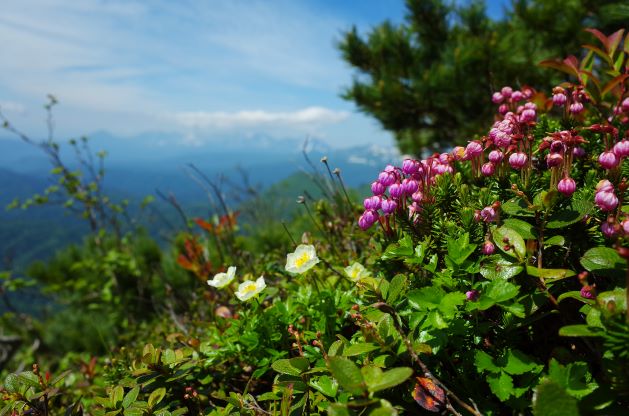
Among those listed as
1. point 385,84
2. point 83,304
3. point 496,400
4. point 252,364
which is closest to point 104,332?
point 83,304

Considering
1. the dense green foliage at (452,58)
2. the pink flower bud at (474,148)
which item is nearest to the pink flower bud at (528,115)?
the pink flower bud at (474,148)

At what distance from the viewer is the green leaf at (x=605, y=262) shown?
754 millimetres

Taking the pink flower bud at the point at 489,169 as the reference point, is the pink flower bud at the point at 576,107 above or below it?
above

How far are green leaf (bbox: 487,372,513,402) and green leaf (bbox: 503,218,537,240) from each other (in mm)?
319

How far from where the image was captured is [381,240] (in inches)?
48.7

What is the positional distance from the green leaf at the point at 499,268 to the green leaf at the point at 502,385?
0.20 metres

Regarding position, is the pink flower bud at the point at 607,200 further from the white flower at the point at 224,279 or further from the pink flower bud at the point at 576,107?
the white flower at the point at 224,279

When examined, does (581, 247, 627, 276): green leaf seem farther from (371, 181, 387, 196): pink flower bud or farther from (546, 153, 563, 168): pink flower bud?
(371, 181, 387, 196): pink flower bud

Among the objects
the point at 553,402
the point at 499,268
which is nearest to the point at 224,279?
the point at 499,268

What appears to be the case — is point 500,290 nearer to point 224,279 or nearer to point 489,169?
point 489,169

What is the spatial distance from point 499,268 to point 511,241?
0.07 metres

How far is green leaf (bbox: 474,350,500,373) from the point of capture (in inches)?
31.1

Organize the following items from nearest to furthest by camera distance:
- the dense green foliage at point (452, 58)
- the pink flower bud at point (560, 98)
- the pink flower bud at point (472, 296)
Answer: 1. the pink flower bud at point (472, 296)
2. the pink flower bud at point (560, 98)
3. the dense green foliage at point (452, 58)

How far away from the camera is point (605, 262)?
764 millimetres
